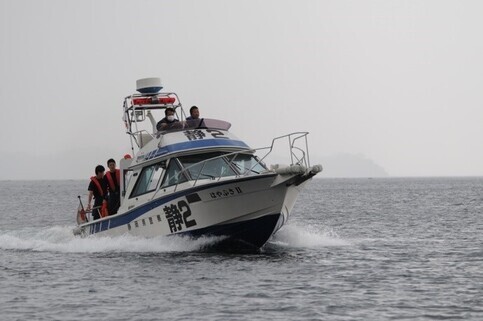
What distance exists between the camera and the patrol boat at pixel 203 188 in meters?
19.1

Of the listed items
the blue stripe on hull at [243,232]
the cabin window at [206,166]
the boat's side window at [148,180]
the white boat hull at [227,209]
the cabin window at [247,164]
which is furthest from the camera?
A: the boat's side window at [148,180]

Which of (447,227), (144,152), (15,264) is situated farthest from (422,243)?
(15,264)

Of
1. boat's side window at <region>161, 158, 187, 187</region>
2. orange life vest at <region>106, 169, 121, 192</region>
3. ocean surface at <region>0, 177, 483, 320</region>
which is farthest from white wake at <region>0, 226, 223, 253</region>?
orange life vest at <region>106, 169, 121, 192</region>

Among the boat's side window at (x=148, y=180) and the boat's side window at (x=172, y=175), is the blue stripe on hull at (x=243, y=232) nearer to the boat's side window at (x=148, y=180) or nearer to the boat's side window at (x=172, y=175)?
the boat's side window at (x=172, y=175)

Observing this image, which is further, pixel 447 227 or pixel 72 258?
pixel 447 227

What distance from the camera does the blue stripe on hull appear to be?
19.5 meters

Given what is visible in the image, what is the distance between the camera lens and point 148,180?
2125 centimetres

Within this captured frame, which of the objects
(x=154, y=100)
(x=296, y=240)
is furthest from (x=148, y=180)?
(x=296, y=240)

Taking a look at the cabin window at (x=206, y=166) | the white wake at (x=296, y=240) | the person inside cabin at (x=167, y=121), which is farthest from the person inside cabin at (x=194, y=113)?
the white wake at (x=296, y=240)

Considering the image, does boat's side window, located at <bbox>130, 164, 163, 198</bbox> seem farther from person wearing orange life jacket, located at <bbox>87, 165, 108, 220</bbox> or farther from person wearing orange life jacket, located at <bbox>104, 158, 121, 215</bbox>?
person wearing orange life jacket, located at <bbox>87, 165, 108, 220</bbox>

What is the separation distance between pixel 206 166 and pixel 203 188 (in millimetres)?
1506

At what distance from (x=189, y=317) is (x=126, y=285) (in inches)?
137

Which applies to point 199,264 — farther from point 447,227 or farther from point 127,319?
point 447,227

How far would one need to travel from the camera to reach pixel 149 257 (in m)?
19.7
